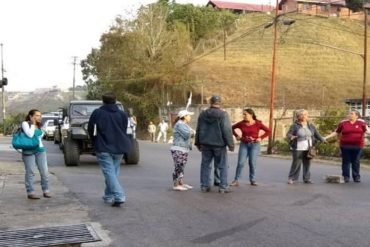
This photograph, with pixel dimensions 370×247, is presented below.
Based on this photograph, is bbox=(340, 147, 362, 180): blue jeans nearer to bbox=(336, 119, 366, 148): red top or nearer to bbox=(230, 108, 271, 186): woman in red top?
bbox=(336, 119, 366, 148): red top

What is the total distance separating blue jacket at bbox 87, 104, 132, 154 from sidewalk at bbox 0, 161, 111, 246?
1044 mm

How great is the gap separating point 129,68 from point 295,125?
4517 centimetres

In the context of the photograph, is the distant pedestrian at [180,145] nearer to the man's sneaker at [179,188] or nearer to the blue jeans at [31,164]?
the man's sneaker at [179,188]

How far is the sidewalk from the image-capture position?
828 centimetres

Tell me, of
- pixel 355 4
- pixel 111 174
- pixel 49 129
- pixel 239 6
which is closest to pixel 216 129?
pixel 111 174

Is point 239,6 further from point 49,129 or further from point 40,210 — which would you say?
point 40,210

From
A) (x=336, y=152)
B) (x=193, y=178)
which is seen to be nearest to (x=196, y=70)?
(x=336, y=152)

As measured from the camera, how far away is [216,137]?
11367 mm

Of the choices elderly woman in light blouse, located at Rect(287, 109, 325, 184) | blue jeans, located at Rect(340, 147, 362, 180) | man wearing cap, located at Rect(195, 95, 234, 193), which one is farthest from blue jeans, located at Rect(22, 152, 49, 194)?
blue jeans, located at Rect(340, 147, 362, 180)

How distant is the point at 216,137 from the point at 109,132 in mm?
2429

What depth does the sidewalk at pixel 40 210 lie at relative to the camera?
8.28m

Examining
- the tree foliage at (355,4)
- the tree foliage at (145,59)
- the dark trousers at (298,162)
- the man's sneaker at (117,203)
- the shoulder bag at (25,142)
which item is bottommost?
the man's sneaker at (117,203)

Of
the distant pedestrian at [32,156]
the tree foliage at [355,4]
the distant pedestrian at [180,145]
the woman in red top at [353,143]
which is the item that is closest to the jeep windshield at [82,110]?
the distant pedestrian at [180,145]

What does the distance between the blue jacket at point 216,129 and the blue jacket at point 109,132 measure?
81.4 inches
